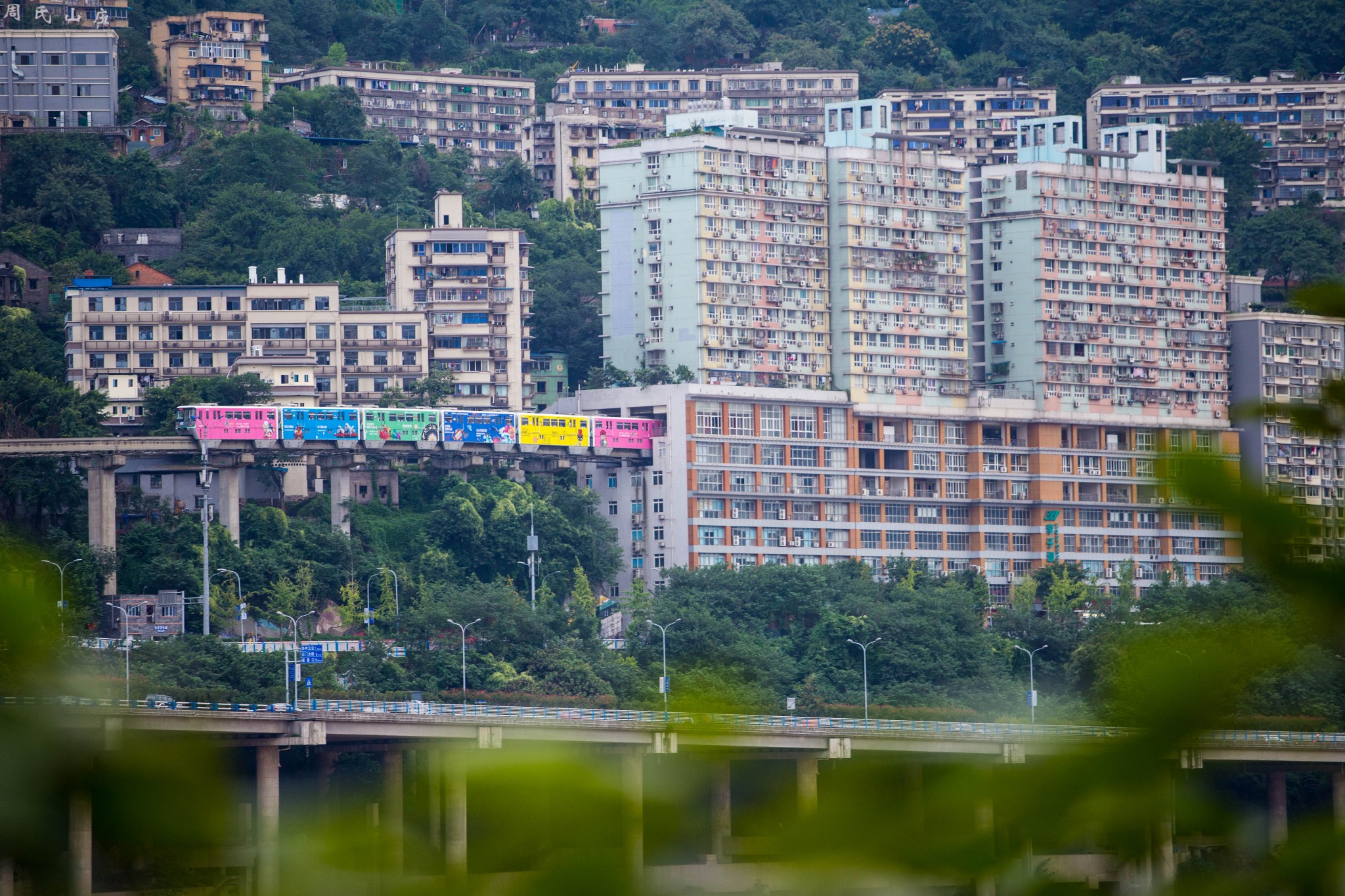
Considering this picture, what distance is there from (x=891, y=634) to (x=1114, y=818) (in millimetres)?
78729

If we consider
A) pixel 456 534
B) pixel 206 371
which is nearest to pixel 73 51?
pixel 206 371

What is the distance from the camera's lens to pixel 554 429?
87438mm

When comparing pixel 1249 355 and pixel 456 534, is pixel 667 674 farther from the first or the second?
pixel 1249 355

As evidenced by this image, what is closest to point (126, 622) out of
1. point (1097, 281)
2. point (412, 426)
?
point (412, 426)

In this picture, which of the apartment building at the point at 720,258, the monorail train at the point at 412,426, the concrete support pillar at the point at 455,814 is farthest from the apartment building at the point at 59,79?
the concrete support pillar at the point at 455,814

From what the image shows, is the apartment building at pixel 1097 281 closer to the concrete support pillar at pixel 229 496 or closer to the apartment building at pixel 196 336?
the apartment building at pixel 196 336

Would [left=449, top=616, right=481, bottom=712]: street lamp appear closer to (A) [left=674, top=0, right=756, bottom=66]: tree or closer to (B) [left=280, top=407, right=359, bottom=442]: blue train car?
(B) [left=280, top=407, right=359, bottom=442]: blue train car

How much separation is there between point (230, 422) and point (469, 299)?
18302mm

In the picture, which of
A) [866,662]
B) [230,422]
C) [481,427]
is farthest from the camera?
[481,427]

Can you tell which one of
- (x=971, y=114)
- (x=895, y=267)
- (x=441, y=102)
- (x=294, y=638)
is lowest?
(x=294, y=638)

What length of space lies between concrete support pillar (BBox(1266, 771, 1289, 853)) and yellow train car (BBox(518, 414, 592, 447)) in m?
31.0

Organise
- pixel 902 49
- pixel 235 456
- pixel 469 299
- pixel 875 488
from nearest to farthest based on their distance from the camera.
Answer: pixel 235 456, pixel 875 488, pixel 469 299, pixel 902 49

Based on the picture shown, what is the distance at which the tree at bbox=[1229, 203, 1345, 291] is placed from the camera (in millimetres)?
115062

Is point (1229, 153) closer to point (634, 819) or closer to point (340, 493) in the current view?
point (340, 493)
